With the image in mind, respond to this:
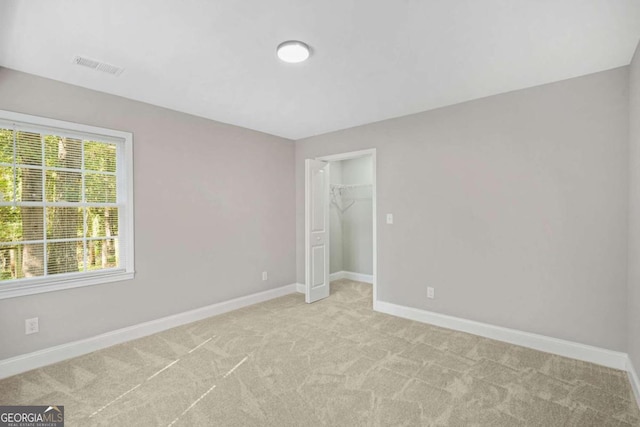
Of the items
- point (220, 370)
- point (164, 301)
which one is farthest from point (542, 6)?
point (164, 301)

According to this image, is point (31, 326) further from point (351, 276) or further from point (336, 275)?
point (351, 276)

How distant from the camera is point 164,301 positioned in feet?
11.1

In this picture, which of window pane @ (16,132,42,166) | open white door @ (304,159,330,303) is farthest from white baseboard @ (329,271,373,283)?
window pane @ (16,132,42,166)

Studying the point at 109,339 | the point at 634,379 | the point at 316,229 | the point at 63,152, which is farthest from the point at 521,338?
the point at 63,152

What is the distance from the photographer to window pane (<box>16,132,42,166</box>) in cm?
259

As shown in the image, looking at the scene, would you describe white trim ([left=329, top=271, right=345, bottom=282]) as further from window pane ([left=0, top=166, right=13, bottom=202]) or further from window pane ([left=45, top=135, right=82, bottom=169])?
window pane ([left=0, top=166, right=13, bottom=202])

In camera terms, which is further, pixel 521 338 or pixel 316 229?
pixel 316 229

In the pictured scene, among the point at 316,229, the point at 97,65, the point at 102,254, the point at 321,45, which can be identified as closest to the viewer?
the point at 321,45

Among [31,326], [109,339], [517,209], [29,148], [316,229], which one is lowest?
[109,339]

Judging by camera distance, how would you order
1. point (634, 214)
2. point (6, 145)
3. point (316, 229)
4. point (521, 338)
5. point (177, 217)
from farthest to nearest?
point (316, 229) → point (177, 217) → point (521, 338) → point (6, 145) → point (634, 214)

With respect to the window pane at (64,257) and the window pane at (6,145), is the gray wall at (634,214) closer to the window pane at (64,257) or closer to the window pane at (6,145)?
the window pane at (64,257)

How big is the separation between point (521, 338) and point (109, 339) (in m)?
3.94

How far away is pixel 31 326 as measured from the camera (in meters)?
2.56

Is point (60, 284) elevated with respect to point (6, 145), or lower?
lower
